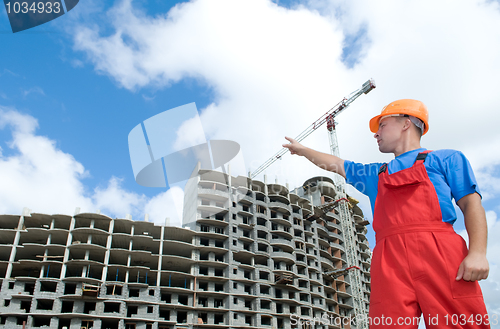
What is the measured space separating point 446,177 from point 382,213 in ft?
1.61

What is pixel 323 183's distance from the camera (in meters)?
65.9

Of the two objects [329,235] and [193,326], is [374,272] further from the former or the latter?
[329,235]

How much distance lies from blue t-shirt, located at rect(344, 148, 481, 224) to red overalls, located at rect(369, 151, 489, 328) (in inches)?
1.8

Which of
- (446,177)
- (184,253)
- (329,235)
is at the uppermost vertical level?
(329,235)

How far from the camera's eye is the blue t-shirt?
7.96 ft

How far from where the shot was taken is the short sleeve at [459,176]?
244 cm

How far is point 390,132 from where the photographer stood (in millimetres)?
2900

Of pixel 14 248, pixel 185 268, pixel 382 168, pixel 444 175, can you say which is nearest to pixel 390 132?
pixel 382 168

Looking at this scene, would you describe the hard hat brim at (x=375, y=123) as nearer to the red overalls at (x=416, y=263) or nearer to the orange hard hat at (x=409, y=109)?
the orange hard hat at (x=409, y=109)

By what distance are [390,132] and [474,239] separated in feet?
3.20

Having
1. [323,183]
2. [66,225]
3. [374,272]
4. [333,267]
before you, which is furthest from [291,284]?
[374,272]

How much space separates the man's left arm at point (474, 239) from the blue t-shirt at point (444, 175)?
0.06 metres

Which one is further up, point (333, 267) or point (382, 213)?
point (333, 267)

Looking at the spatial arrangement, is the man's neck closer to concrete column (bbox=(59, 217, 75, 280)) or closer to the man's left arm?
the man's left arm
